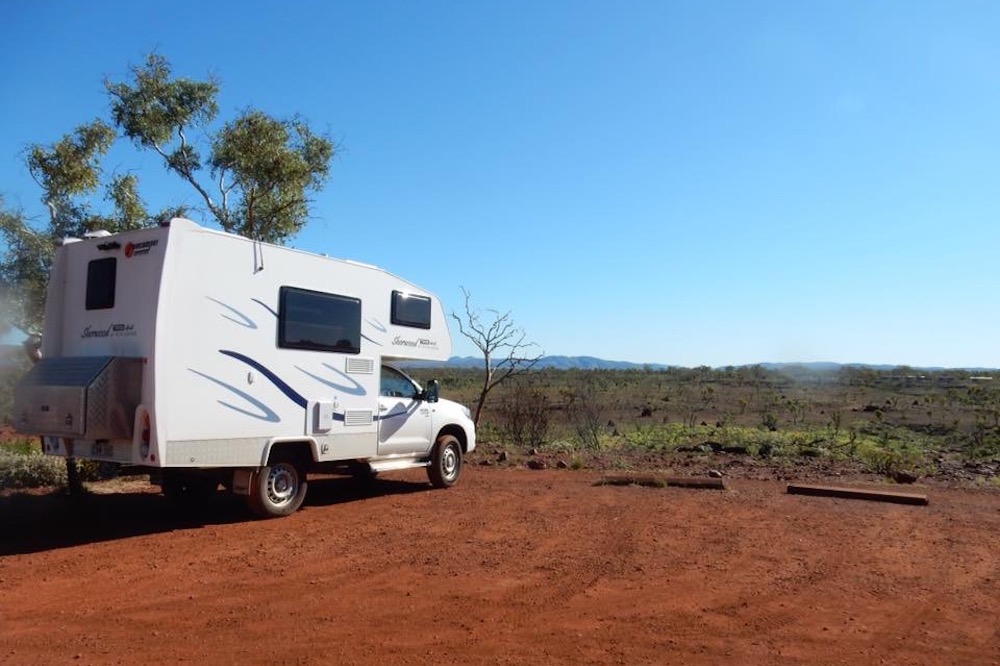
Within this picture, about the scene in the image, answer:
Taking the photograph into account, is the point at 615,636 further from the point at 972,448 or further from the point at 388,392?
the point at 972,448

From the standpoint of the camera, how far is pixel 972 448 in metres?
19.1

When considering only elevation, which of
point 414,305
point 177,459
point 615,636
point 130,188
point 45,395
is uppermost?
point 130,188

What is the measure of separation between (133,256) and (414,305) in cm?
421

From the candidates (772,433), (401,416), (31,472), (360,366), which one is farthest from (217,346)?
(772,433)

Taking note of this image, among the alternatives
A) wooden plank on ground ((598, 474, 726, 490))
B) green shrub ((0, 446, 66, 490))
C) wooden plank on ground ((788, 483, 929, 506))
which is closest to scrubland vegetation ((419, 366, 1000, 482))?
wooden plank on ground ((598, 474, 726, 490))

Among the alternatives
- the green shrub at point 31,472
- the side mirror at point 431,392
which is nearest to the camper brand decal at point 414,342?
the side mirror at point 431,392

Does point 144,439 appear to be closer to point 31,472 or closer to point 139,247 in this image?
point 139,247

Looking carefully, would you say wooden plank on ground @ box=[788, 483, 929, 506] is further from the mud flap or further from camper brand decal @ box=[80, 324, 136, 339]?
camper brand decal @ box=[80, 324, 136, 339]

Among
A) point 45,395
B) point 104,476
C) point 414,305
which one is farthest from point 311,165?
point 45,395

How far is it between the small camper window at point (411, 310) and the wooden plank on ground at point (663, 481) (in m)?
4.13

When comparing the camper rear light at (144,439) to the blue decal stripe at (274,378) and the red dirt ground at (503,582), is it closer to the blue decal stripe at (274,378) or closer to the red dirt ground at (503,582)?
the red dirt ground at (503,582)

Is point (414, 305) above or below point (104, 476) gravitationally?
above

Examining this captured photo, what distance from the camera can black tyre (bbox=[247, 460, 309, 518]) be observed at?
971 cm

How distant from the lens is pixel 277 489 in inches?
397
